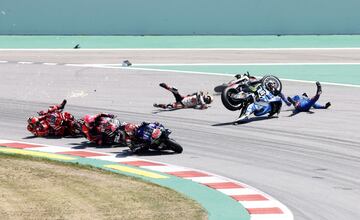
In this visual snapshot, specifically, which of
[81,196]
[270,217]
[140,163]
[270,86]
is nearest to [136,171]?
[140,163]

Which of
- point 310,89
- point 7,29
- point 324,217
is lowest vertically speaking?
point 324,217

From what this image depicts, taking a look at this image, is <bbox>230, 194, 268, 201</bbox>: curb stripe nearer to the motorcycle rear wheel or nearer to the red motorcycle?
the motorcycle rear wheel

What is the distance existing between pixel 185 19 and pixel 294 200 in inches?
1552

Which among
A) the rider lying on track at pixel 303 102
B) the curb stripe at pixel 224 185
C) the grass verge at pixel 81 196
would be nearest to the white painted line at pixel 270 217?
the grass verge at pixel 81 196

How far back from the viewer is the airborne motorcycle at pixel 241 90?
23.7m

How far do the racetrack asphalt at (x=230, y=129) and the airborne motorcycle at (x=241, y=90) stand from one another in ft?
1.30

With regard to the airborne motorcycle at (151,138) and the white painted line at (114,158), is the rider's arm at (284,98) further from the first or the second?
the white painted line at (114,158)

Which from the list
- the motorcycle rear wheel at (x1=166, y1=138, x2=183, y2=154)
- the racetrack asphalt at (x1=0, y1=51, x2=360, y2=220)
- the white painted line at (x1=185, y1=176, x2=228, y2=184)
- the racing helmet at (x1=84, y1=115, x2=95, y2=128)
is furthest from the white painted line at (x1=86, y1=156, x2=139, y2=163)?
the white painted line at (x1=185, y1=176, x2=228, y2=184)

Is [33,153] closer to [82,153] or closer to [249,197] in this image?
[82,153]

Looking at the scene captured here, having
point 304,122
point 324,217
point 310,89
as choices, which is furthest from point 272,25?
point 324,217

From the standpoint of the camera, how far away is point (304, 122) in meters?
23.0

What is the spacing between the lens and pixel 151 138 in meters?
18.4

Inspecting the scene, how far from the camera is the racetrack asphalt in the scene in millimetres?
15344

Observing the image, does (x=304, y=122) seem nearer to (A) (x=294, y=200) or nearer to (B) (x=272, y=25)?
(A) (x=294, y=200)
